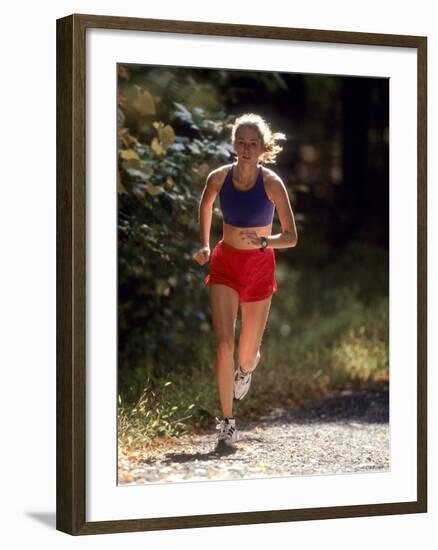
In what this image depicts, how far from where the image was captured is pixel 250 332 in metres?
7.95

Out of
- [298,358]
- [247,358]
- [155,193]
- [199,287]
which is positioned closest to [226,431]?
[247,358]

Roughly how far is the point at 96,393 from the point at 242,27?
217cm

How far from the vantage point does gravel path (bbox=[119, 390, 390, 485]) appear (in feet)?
24.4

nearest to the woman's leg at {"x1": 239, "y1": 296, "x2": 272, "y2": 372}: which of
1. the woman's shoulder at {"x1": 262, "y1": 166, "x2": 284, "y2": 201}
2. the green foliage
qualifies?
the woman's shoulder at {"x1": 262, "y1": 166, "x2": 284, "y2": 201}

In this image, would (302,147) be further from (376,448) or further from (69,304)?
(69,304)

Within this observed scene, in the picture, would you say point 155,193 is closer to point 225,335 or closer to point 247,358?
point 225,335

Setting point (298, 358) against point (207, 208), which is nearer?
point (207, 208)

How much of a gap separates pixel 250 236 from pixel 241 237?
55 millimetres

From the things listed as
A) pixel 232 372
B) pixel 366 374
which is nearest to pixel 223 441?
pixel 232 372

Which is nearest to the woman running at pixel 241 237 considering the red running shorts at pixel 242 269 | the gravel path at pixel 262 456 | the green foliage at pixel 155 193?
the red running shorts at pixel 242 269

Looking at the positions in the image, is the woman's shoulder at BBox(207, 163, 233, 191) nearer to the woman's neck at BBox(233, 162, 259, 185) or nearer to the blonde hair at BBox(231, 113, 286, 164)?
the woman's neck at BBox(233, 162, 259, 185)

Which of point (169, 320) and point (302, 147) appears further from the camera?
point (302, 147)

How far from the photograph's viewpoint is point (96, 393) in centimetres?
693

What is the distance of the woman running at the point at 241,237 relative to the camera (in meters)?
7.77
